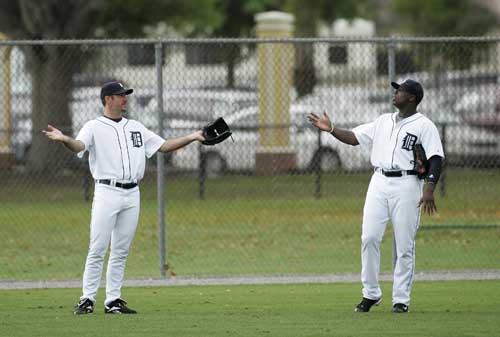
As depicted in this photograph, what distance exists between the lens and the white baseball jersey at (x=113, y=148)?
10.1 m

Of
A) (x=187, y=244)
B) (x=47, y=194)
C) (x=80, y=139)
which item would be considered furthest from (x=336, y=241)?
(x=80, y=139)

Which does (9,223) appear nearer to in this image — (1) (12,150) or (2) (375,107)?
(1) (12,150)

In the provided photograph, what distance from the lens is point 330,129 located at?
1006 cm

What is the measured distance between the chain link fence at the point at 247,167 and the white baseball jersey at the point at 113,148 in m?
2.44

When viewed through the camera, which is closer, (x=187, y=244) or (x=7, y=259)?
(x=7, y=259)

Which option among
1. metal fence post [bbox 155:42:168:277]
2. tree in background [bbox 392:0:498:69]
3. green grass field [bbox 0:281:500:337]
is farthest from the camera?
tree in background [bbox 392:0:498:69]

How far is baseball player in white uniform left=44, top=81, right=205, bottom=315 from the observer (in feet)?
32.9

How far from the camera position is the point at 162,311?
10320 mm

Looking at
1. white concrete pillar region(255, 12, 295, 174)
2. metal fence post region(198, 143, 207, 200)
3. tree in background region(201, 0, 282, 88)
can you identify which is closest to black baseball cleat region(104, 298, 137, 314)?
white concrete pillar region(255, 12, 295, 174)

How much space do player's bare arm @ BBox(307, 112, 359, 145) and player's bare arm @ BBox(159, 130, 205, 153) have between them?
97 centimetres

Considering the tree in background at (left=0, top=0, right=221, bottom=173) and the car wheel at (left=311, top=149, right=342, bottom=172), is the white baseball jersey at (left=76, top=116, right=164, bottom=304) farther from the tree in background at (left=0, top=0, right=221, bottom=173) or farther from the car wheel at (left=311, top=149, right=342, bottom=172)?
the tree in background at (left=0, top=0, right=221, bottom=173)

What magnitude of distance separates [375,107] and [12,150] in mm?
5722

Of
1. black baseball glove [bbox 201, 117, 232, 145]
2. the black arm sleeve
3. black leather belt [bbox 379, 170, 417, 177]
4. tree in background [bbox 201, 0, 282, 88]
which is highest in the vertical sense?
tree in background [bbox 201, 0, 282, 88]

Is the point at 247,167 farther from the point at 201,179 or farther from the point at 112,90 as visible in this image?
the point at 112,90
